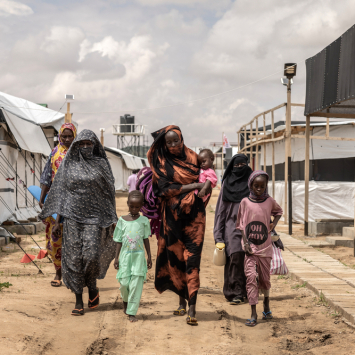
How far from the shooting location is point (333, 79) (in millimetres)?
7512

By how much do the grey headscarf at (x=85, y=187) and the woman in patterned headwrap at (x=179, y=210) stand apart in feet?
2.05

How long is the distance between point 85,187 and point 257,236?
174 centimetres

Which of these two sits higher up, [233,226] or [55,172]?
[55,172]

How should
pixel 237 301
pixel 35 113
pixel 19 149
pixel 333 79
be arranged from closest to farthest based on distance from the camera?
pixel 237 301 < pixel 333 79 < pixel 19 149 < pixel 35 113

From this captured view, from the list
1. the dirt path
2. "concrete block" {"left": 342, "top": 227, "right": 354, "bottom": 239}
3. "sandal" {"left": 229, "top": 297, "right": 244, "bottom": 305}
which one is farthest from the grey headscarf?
"concrete block" {"left": 342, "top": 227, "right": 354, "bottom": 239}

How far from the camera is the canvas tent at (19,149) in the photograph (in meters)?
9.91

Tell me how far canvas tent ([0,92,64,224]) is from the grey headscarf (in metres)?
4.62

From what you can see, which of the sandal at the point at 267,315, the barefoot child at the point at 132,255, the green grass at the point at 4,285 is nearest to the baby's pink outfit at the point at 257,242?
the sandal at the point at 267,315

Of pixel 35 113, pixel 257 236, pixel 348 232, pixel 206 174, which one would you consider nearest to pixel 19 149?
pixel 35 113

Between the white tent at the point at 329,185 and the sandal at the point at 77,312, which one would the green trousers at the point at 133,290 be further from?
the white tent at the point at 329,185

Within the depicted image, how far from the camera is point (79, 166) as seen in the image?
4.67 meters

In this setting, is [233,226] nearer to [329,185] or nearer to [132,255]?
[132,255]

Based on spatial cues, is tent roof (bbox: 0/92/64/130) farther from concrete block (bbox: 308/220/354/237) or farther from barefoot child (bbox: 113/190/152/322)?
barefoot child (bbox: 113/190/152/322)

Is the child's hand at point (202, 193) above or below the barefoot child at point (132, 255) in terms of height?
above
